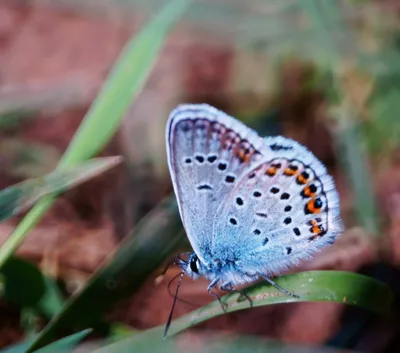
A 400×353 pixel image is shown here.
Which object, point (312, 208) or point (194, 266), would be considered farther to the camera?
point (194, 266)

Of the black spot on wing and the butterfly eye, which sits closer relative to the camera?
the black spot on wing

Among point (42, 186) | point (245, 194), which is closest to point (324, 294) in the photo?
point (245, 194)

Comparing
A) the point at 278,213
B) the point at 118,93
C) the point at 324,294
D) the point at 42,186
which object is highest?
the point at 118,93

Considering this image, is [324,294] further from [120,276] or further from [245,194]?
[120,276]

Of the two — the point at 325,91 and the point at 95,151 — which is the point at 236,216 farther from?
the point at 325,91

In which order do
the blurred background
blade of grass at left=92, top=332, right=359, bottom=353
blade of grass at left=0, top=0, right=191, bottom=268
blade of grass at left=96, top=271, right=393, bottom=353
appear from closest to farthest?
1. blade of grass at left=92, top=332, right=359, bottom=353
2. blade of grass at left=96, top=271, right=393, bottom=353
3. blade of grass at left=0, top=0, right=191, bottom=268
4. the blurred background

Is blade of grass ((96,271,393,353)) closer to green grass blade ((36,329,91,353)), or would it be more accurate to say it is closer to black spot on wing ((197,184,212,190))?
green grass blade ((36,329,91,353))

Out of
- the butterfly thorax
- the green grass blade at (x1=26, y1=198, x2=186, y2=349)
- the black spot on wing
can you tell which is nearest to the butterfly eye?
the butterfly thorax
